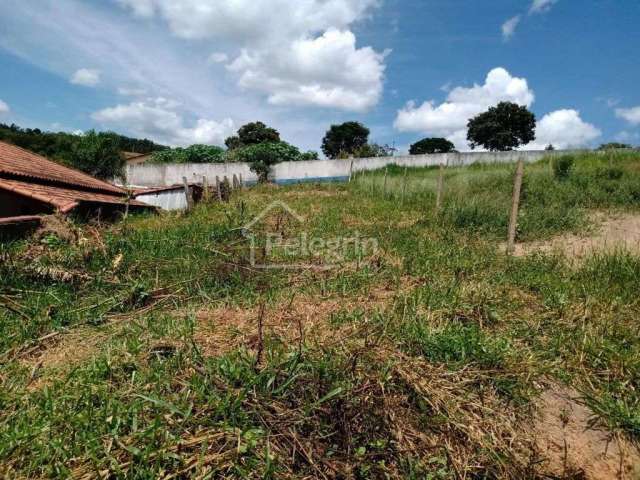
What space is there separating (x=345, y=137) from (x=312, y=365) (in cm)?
4995

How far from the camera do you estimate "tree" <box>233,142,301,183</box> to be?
2498cm

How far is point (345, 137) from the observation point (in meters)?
49.2

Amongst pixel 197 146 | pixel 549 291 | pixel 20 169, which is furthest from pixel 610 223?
pixel 197 146

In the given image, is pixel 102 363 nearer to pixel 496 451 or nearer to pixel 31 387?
pixel 31 387

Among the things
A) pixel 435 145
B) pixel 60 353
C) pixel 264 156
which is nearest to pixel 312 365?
pixel 60 353

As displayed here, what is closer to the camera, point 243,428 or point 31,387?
point 243,428

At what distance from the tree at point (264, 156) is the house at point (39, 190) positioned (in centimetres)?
1219

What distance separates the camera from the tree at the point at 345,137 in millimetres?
48219

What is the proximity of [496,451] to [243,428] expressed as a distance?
129cm

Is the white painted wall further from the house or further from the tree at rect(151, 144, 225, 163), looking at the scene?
the tree at rect(151, 144, 225, 163)

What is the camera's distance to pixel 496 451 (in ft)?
5.61

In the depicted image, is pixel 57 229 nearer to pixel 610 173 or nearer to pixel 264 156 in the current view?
pixel 610 173

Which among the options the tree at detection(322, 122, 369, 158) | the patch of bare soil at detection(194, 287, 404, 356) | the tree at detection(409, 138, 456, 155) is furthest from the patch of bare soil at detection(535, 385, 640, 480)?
the tree at detection(409, 138, 456, 155)

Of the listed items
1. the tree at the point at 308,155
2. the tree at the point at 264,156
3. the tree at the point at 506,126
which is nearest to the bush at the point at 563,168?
the tree at the point at 264,156
